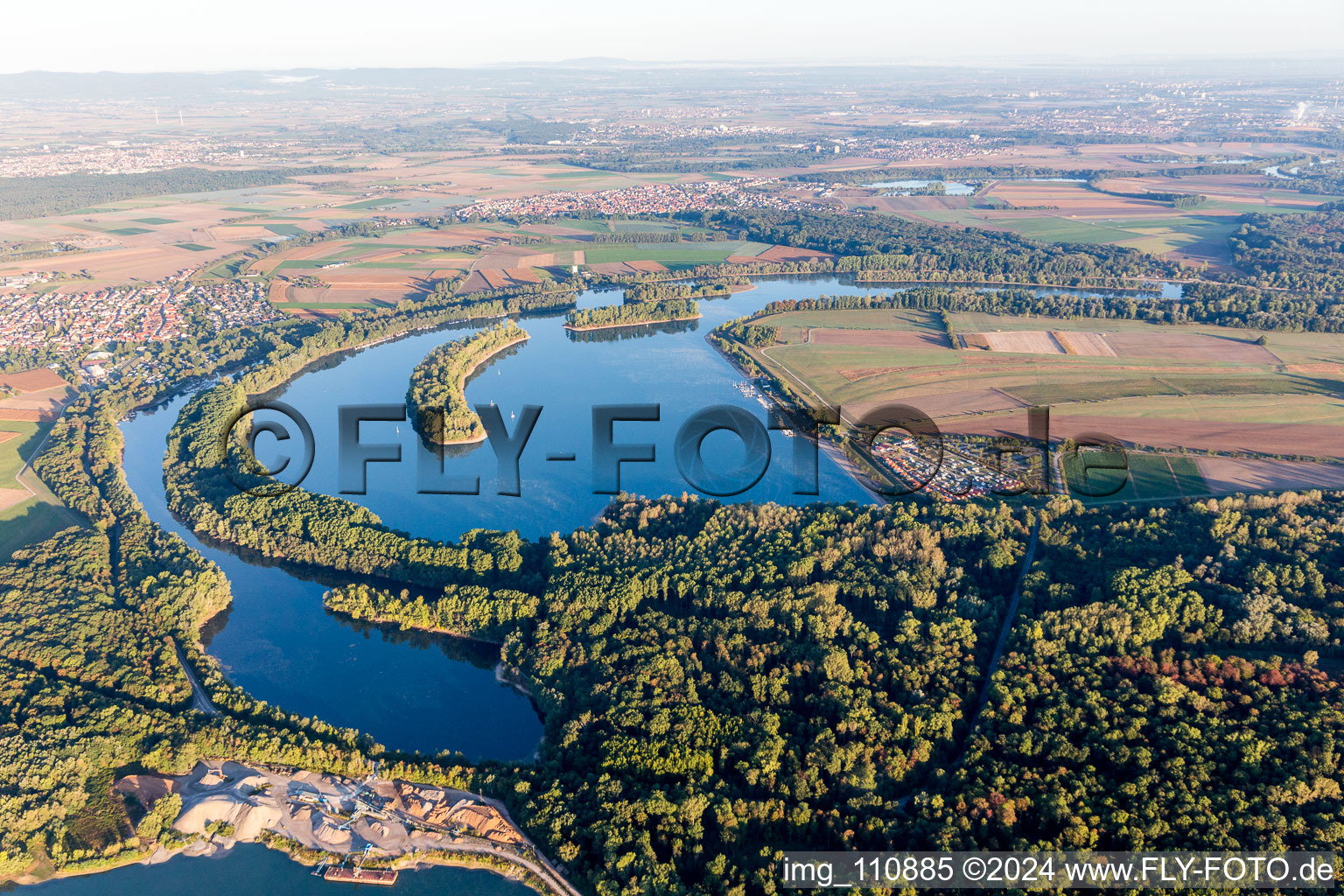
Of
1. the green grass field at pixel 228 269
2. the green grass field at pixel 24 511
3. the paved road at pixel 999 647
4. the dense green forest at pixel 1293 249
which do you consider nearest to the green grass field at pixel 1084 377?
the paved road at pixel 999 647

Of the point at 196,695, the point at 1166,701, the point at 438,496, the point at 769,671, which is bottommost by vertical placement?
the point at 196,695

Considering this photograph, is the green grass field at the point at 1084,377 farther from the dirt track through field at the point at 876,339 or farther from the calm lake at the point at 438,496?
the calm lake at the point at 438,496

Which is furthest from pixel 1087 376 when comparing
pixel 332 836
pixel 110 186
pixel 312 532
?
pixel 110 186

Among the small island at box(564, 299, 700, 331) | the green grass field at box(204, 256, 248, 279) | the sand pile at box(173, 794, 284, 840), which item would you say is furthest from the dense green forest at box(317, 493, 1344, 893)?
the green grass field at box(204, 256, 248, 279)

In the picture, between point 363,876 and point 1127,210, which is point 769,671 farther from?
point 1127,210

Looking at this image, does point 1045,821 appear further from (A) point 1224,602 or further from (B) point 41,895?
(B) point 41,895

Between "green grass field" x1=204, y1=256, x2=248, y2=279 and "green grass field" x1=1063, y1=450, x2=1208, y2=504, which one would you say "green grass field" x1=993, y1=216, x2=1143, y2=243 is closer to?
"green grass field" x1=1063, y1=450, x2=1208, y2=504
